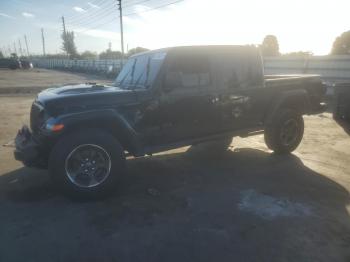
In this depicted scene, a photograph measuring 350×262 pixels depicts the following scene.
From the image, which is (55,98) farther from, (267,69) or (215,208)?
(267,69)

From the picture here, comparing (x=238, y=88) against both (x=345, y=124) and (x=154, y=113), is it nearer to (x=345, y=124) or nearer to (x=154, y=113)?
(x=154, y=113)

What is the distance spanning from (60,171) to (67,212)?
53cm

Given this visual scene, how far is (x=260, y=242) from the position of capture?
10.1 ft

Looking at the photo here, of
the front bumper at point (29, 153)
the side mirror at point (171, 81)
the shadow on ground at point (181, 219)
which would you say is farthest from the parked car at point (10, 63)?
the side mirror at point (171, 81)

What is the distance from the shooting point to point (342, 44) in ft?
115

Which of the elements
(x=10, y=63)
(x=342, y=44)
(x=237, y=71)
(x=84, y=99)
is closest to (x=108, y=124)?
(x=84, y=99)

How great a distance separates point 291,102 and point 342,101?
429 cm

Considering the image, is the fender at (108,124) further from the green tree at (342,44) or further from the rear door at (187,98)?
the green tree at (342,44)

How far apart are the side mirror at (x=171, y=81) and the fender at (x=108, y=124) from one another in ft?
2.65

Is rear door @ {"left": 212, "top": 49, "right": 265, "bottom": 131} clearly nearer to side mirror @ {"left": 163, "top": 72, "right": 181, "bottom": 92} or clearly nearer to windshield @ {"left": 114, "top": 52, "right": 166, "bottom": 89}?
side mirror @ {"left": 163, "top": 72, "right": 181, "bottom": 92}

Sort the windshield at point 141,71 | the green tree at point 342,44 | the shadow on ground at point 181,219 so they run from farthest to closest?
the green tree at point 342,44 < the windshield at point 141,71 < the shadow on ground at point 181,219

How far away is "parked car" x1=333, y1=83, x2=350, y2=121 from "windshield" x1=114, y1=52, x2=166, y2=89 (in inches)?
275

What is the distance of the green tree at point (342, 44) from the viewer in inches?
1347

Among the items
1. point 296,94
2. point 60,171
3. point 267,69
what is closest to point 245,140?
point 296,94
